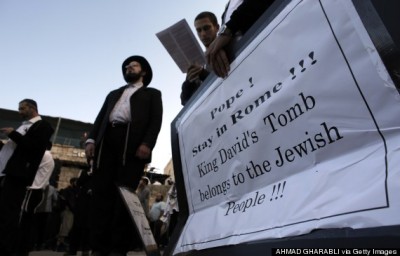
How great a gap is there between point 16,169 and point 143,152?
154 centimetres

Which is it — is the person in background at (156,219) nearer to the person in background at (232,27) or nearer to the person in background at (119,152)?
the person in background at (119,152)

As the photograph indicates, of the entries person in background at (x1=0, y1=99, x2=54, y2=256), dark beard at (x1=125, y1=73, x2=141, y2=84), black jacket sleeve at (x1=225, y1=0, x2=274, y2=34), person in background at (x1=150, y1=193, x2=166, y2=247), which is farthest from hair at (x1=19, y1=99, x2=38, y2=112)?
person in background at (x1=150, y1=193, x2=166, y2=247)

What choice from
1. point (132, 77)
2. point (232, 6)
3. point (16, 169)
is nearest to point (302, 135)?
point (232, 6)

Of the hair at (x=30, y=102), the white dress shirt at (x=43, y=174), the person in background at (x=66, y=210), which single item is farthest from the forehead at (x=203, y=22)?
the person in background at (x=66, y=210)

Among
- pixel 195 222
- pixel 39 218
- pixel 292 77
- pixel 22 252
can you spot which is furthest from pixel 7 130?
pixel 292 77

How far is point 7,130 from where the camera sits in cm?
341

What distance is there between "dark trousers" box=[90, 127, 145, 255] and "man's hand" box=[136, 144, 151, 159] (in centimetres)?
5

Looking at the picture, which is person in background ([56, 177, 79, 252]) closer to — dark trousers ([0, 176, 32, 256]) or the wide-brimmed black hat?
dark trousers ([0, 176, 32, 256])

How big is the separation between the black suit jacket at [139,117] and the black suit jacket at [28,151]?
3.14ft

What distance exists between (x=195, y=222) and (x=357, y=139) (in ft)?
2.76

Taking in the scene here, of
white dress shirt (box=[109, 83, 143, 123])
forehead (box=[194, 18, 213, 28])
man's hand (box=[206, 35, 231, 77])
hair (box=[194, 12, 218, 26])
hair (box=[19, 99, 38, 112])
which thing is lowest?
man's hand (box=[206, 35, 231, 77])

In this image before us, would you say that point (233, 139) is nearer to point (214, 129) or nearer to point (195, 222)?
point (214, 129)

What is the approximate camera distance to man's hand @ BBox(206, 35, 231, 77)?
1.36m

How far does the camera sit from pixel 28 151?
11.4 feet
